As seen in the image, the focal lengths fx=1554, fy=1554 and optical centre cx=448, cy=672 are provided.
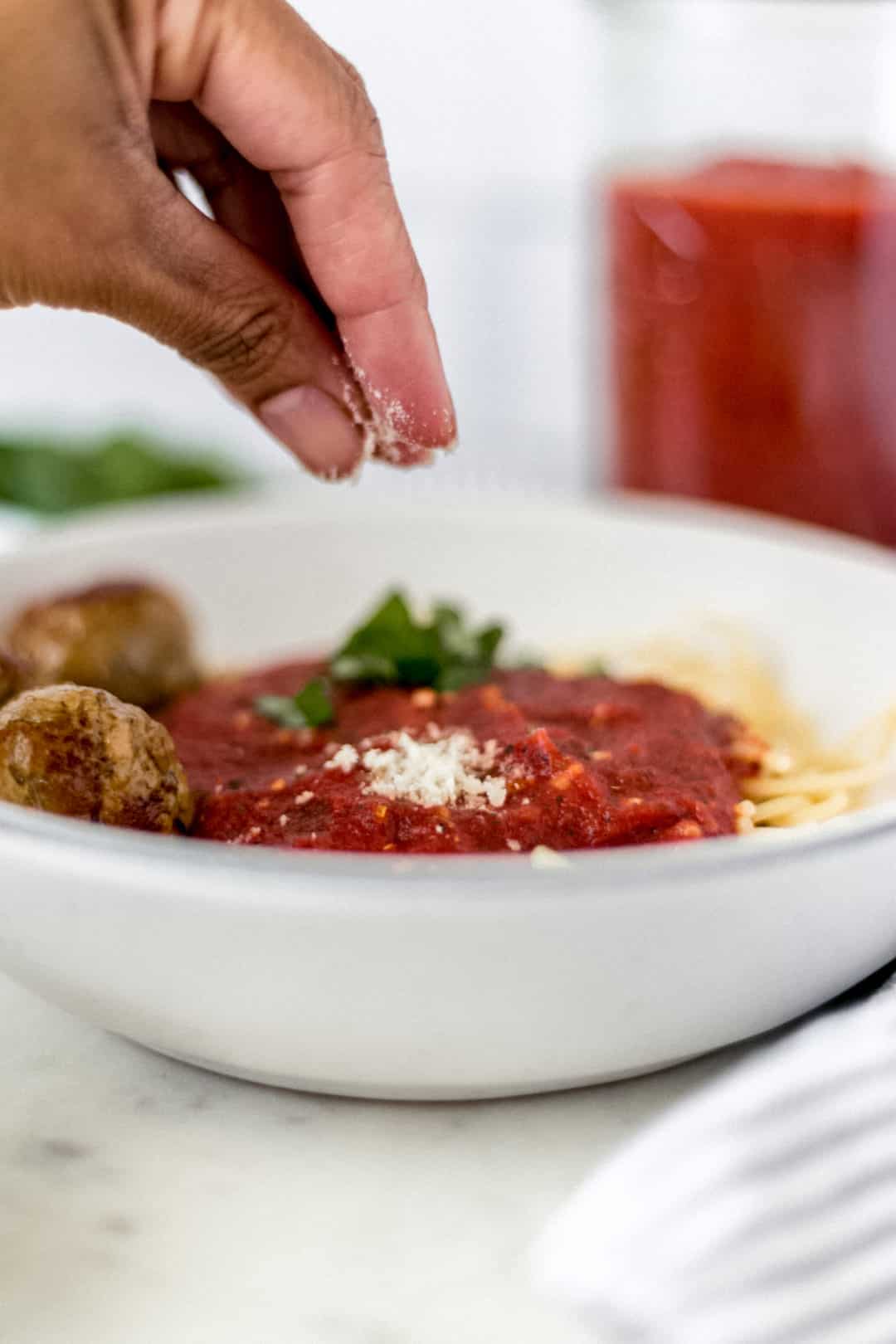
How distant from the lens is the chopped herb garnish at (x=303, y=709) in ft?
9.81

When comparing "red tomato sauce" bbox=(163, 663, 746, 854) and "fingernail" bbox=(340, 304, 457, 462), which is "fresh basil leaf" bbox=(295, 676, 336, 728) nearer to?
"red tomato sauce" bbox=(163, 663, 746, 854)

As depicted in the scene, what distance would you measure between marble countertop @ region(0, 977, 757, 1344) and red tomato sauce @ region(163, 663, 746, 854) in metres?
0.39

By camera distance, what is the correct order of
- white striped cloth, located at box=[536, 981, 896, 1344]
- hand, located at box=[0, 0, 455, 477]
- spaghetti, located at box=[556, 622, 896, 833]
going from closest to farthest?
1. white striped cloth, located at box=[536, 981, 896, 1344]
2. hand, located at box=[0, 0, 455, 477]
3. spaghetti, located at box=[556, 622, 896, 833]

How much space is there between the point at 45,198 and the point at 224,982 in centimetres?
109

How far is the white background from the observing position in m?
7.62

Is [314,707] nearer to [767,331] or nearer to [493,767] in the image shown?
[493,767]

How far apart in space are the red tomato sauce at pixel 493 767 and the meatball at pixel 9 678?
32 cm

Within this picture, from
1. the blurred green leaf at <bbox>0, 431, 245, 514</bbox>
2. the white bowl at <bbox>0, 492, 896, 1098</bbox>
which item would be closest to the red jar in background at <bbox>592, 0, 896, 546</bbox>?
the blurred green leaf at <bbox>0, 431, 245, 514</bbox>

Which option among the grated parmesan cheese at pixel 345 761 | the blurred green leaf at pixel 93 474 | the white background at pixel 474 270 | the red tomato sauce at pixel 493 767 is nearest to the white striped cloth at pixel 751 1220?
the red tomato sauce at pixel 493 767

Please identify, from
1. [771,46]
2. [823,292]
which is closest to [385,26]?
[771,46]

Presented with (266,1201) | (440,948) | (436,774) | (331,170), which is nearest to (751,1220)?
(440,948)

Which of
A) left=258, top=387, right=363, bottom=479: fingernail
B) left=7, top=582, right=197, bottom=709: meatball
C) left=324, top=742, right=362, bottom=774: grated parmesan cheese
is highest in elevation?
left=258, top=387, right=363, bottom=479: fingernail

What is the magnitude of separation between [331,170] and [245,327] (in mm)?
330

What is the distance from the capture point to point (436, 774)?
2.49 metres
